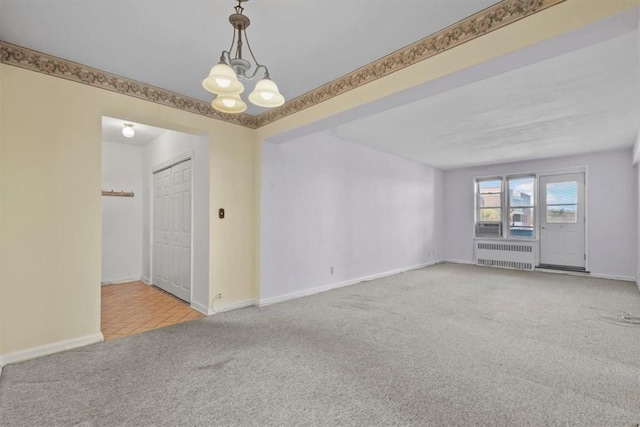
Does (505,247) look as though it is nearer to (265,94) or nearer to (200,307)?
(200,307)

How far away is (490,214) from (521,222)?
727 mm

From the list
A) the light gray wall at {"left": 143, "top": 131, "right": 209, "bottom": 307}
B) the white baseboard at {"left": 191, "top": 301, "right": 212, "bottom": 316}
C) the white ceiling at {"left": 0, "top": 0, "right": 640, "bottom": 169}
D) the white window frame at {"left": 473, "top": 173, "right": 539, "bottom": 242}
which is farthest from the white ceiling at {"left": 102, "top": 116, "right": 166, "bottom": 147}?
the white window frame at {"left": 473, "top": 173, "right": 539, "bottom": 242}

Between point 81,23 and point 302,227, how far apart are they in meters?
3.35

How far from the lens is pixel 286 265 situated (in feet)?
14.7

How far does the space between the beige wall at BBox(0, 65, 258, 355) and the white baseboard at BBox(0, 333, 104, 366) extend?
1.3 inches

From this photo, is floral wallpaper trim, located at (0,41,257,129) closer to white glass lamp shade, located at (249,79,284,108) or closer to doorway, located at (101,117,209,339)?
doorway, located at (101,117,209,339)

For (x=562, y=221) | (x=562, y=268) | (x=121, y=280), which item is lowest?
(x=121, y=280)

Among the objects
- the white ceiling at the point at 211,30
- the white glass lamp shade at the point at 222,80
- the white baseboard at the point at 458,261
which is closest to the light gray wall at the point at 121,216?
the white ceiling at the point at 211,30

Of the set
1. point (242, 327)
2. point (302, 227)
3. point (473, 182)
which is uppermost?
point (473, 182)


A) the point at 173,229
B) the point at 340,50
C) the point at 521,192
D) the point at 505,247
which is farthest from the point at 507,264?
the point at 173,229

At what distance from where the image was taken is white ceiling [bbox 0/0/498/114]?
2.03 metres

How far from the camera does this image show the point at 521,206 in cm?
730

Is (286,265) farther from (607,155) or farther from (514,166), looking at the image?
(607,155)

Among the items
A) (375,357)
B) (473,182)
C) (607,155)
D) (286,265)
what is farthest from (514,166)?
(375,357)
